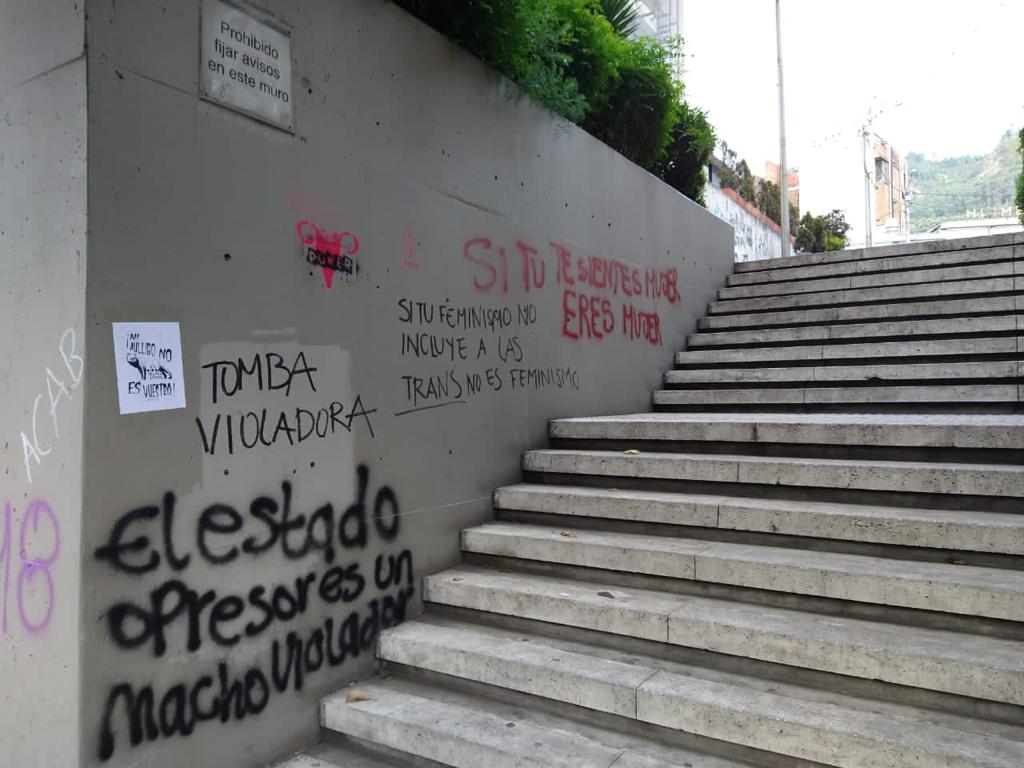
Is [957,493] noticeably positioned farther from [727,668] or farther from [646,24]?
[646,24]

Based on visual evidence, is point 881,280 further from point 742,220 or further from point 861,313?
point 742,220

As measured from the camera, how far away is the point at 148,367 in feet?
9.09

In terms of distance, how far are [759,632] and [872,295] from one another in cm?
492

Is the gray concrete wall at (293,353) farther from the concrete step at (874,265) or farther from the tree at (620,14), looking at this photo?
the concrete step at (874,265)

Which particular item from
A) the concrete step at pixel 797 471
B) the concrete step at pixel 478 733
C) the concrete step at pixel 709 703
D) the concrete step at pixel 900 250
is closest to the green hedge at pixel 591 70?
the concrete step at pixel 900 250

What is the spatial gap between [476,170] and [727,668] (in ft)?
10.3

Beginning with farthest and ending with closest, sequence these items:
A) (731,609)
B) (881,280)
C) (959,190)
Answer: (959,190)
(881,280)
(731,609)

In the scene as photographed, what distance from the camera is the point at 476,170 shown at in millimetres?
4559

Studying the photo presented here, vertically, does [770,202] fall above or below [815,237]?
above

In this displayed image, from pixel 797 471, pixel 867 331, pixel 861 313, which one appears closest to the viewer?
pixel 797 471

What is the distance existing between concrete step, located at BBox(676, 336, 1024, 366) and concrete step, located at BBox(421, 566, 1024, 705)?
11.3 feet

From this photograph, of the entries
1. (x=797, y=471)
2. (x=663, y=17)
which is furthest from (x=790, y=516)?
(x=663, y=17)

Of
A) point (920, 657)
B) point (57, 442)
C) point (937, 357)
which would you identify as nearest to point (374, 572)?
point (57, 442)

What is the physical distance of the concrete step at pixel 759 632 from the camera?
2.66 metres
